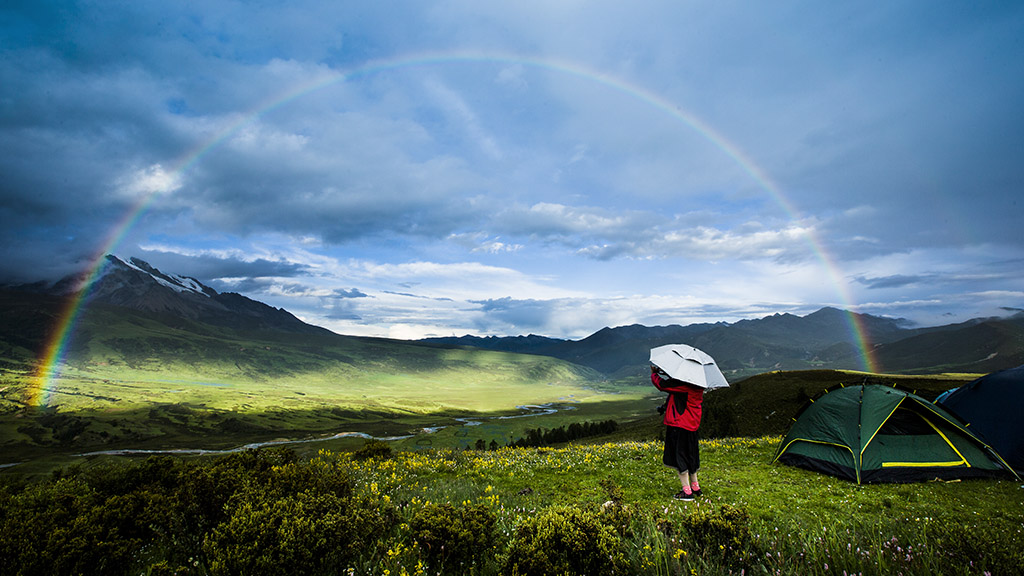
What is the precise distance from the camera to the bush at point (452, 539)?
6246 mm

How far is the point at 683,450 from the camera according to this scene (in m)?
12.5

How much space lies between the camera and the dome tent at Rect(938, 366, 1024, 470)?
15.1m

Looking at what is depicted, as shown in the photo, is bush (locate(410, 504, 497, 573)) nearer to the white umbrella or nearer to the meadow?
the meadow

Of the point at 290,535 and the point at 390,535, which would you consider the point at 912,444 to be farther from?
the point at 290,535

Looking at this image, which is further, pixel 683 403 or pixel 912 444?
pixel 912 444

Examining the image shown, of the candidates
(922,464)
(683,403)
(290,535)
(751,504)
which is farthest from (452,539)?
(922,464)

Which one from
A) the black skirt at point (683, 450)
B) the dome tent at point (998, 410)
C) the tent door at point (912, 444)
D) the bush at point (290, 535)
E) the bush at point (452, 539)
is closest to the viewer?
the bush at point (290, 535)

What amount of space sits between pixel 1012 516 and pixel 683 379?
26.6 feet

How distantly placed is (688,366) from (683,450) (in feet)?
8.10

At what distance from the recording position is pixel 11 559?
5359mm

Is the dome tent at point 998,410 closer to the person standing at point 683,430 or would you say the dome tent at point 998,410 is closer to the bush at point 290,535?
the person standing at point 683,430

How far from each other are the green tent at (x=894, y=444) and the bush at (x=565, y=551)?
13.7m

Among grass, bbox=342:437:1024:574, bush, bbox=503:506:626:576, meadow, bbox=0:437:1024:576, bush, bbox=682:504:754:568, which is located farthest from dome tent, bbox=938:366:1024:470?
bush, bbox=503:506:626:576

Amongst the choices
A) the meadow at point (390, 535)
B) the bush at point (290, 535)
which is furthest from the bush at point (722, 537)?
the bush at point (290, 535)
